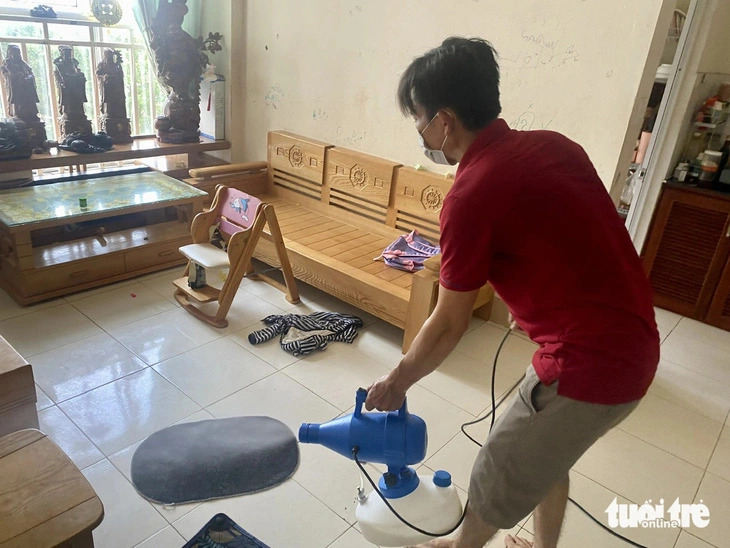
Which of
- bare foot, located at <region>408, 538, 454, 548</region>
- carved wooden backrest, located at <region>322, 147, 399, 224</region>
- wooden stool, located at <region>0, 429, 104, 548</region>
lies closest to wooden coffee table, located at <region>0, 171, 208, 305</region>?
carved wooden backrest, located at <region>322, 147, 399, 224</region>

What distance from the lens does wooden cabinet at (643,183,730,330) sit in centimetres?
301

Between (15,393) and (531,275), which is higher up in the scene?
(531,275)

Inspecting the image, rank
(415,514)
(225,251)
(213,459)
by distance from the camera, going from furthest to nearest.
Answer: (225,251)
(213,459)
(415,514)

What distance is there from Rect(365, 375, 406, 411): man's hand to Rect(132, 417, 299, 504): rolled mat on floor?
789mm

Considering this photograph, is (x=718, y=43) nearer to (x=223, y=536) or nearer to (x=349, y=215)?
(x=349, y=215)

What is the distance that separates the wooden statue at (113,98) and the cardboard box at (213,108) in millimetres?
549

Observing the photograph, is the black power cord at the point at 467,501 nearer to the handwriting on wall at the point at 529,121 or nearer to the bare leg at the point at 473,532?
the bare leg at the point at 473,532

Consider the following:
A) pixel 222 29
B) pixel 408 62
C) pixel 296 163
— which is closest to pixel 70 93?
pixel 222 29

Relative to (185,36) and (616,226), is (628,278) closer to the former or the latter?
(616,226)

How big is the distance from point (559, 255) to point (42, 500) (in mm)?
1152

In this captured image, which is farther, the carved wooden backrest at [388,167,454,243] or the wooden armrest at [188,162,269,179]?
the wooden armrest at [188,162,269,179]

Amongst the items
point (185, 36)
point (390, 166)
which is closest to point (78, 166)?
point (185, 36)

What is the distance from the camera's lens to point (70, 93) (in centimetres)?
314

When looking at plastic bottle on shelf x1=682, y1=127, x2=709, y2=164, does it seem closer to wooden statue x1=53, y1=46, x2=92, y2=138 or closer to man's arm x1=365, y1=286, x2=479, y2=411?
man's arm x1=365, y1=286, x2=479, y2=411
